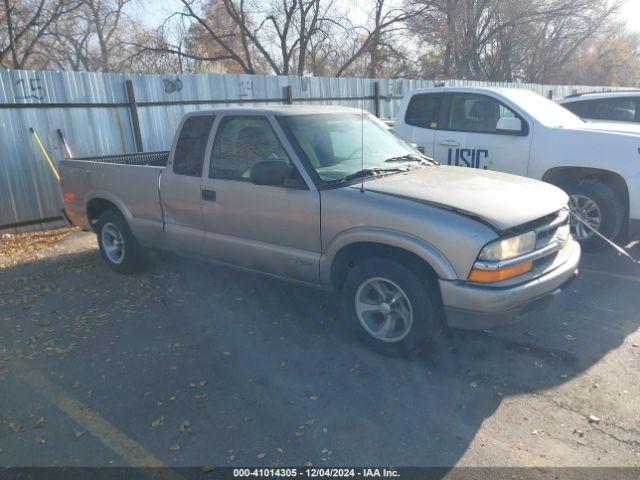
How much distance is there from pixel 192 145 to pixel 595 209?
4680 mm

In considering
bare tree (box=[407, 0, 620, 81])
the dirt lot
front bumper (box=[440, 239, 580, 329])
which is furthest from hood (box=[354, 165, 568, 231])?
bare tree (box=[407, 0, 620, 81])

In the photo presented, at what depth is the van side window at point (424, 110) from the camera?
7.16 metres

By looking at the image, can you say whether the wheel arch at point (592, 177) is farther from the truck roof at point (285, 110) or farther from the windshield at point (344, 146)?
the truck roof at point (285, 110)

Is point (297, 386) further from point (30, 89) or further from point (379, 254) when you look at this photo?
point (30, 89)

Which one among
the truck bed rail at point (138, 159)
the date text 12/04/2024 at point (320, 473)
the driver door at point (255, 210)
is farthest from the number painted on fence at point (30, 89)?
the date text 12/04/2024 at point (320, 473)

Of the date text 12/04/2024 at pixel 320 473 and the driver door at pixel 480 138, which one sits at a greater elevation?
the driver door at pixel 480 138

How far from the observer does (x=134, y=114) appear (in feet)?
30.6

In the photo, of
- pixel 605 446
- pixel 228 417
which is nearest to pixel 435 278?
→ pixel 605 446

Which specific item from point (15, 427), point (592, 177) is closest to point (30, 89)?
point (15, 427)

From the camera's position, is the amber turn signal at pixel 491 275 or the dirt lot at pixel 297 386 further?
the amber turn signal at pixel 491 275

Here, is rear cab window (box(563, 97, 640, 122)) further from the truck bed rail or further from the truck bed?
the truck bed

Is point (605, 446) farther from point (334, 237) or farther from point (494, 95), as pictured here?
point (494, 95)

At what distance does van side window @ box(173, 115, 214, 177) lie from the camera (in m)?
4.86

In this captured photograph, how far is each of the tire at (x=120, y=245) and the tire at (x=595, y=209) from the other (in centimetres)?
524
